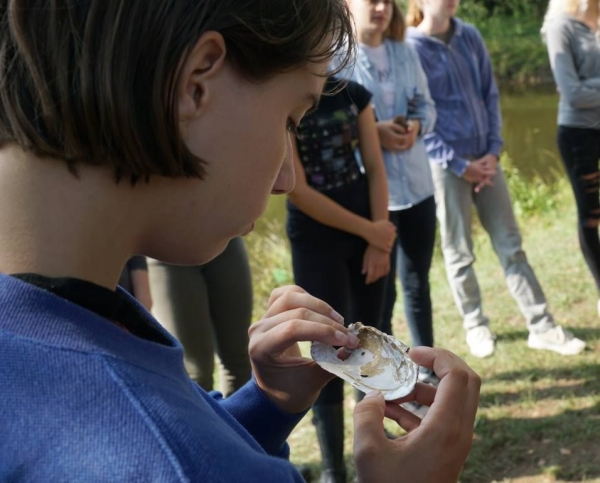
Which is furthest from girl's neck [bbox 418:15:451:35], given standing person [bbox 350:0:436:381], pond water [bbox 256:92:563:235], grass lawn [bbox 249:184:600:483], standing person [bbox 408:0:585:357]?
pond water [bbox 256:92:563:235]

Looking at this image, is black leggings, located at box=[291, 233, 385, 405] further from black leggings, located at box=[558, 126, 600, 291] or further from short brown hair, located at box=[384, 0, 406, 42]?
black leggings, located at box=[558, 126, 600, 291]

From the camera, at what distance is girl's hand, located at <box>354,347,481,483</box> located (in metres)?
0.97

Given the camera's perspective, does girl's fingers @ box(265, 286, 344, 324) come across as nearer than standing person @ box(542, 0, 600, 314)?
Yes

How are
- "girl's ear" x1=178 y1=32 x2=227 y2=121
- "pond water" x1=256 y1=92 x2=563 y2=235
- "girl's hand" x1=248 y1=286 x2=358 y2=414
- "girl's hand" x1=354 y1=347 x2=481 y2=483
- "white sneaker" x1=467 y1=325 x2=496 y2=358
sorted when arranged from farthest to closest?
"pond water" x1=256 y1=92 x2=563 y2=235 < "white sneaker" x1=467 y1=325 x2=496 y2=358 < "girl's hand" x1=248 y1=286 x2=358 y2=414 < "girl's hand" x1=354 y1=347 x2=481 y2=483 < "girl's ear" x1=178 y1=32 x2=227 y2=121

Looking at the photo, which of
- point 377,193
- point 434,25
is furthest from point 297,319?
point 434,25

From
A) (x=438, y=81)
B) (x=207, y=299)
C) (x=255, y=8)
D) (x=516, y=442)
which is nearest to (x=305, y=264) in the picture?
(x=207, y=299)

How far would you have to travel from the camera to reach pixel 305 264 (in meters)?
2.92

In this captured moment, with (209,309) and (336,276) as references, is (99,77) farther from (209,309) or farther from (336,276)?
(209,309)

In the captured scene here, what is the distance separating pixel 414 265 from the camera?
3.58 m

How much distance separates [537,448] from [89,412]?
2.80 meters

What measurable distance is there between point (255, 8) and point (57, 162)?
0.29 meters

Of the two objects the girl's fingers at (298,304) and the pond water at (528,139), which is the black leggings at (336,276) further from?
the pond water at (528,139)

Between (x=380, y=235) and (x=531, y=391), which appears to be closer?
(x=380, y=235)

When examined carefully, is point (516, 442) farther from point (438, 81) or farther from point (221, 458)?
point (221, 458)
